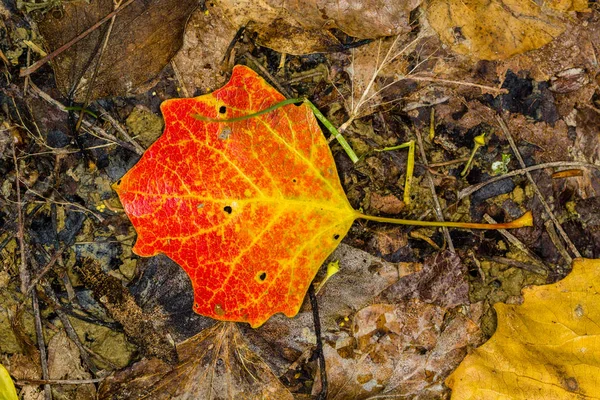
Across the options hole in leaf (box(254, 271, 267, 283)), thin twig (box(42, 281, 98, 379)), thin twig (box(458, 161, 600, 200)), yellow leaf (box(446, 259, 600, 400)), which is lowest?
yellow leaf (box(446, 259, 600, 400))

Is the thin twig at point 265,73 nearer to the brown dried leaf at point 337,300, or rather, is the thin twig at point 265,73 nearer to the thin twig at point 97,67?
the thin twig at point 97,67

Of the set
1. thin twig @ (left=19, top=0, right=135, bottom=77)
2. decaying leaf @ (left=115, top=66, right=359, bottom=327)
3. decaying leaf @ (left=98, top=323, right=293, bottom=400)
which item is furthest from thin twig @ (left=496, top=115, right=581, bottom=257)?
thin twig @ (left=19, top=0, right=135, bottom=77)

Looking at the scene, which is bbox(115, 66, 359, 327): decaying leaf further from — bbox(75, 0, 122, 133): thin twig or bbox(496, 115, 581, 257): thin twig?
bbox(496, 115, 581, 257): thin twig

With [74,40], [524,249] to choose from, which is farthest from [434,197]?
[74,40]

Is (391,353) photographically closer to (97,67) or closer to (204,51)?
(204,51)

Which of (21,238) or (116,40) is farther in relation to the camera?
(21,238)

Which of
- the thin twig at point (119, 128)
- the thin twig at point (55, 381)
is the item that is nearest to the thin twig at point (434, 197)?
the thin twig at point (119, 128)

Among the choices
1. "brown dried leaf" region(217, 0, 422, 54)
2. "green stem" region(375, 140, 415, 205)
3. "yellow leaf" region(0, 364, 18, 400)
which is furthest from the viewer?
"green stem" region(375, 140, 415, 205)

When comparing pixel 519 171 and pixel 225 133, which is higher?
pixel 225 133
